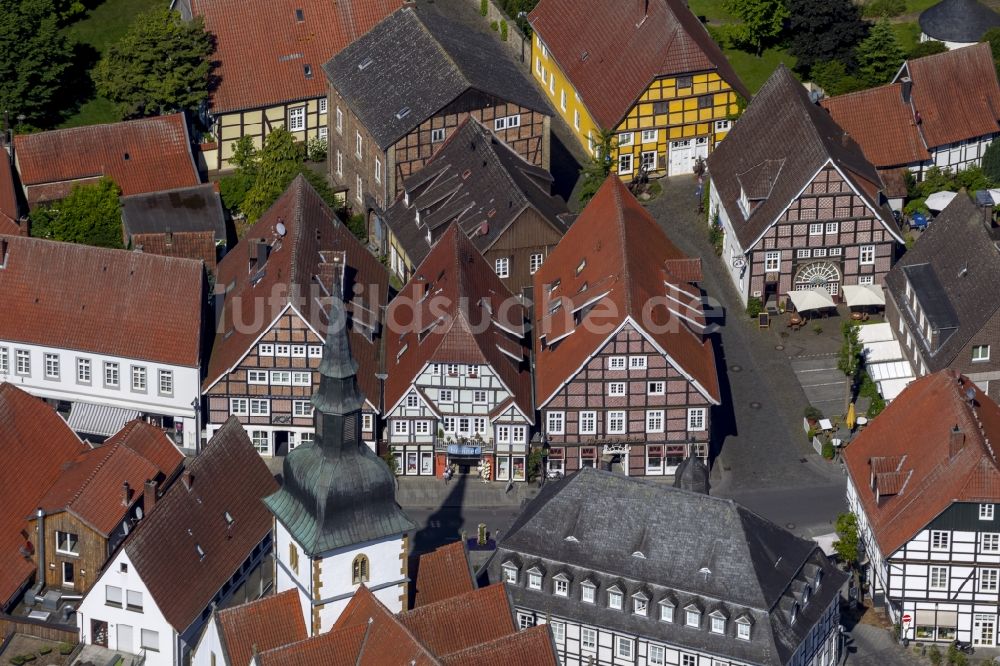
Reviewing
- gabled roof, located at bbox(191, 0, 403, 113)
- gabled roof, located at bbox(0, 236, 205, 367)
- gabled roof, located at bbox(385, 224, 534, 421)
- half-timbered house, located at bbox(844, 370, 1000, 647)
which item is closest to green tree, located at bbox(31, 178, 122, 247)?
gabled roof, located at bbox(0, 236, 205, 367)

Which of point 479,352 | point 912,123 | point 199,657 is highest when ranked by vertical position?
point 912,123

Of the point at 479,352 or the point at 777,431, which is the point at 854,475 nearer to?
the point at 777,431

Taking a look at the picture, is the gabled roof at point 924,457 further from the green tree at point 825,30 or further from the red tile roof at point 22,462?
the green tree at point 825,30

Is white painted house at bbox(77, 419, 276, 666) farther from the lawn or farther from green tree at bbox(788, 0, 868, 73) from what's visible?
green tree at bbox(788, 0, 868, 73)

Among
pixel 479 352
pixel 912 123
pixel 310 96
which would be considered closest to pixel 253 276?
pixel 479 352

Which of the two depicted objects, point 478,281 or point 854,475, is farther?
point 478,281

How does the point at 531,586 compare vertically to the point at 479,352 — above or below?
below

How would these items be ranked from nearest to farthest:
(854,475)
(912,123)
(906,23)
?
1. (854,475)
2. (912,123)
3. (906,23)
